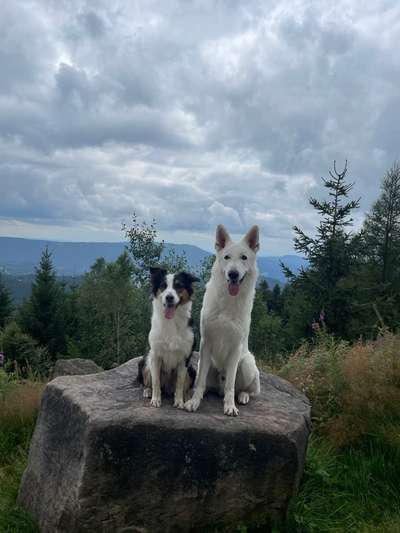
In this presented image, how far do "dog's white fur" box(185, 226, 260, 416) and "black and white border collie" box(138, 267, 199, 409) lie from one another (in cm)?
22

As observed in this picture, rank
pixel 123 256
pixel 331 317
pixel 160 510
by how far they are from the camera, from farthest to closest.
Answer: pixel 123 256
pixel 331 317
pixel 160 510

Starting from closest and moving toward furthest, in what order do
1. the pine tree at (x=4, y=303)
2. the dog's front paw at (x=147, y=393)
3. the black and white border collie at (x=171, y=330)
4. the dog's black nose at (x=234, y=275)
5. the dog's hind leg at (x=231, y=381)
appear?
the dog's black nose at (x=234, y=275) < the black and white border collie at (x=171, y=330) < the dog's hind leg at (x=231, y=381) < the dog's front paw at (x=147, y=393) < the pine tree at (x=4, y=303)

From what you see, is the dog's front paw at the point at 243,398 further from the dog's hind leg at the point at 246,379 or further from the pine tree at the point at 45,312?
the pine tree at the point at 45,312

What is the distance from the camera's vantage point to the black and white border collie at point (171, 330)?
524 centimetres

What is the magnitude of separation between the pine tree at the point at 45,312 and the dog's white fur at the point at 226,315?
31.8 m

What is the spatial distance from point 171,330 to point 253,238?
151cm

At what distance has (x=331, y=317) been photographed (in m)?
26.9

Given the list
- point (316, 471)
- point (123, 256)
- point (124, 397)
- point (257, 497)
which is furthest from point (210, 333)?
point (123, 256)

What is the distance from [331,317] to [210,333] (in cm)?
2299

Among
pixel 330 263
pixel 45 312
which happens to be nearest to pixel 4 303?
pixel 45 312

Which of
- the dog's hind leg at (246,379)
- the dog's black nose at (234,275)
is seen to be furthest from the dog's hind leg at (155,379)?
the dog's black nose at (234,275)

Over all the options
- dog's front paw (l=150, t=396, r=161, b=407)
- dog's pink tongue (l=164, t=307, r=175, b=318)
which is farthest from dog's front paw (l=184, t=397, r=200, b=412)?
dog's pink tongue (l=164, t=307, r=175, b=318)

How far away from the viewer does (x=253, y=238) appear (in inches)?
215

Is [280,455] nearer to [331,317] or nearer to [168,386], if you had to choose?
[168,386]
